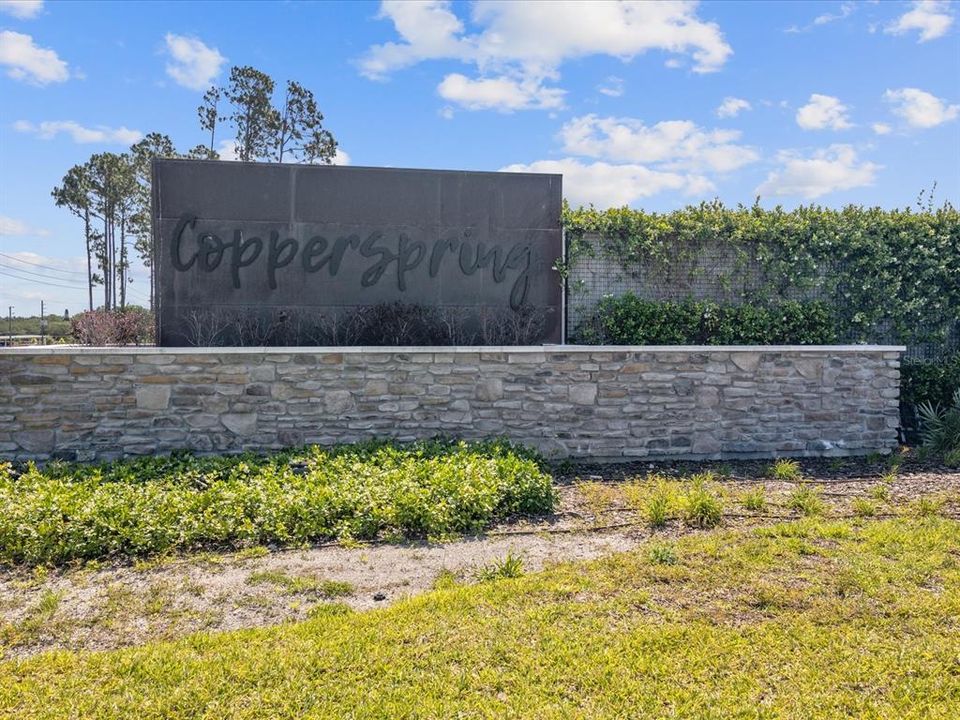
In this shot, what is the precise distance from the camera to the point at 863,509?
221 inches

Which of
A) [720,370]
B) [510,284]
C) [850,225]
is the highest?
[850,225]

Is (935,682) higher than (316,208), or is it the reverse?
(316,208)

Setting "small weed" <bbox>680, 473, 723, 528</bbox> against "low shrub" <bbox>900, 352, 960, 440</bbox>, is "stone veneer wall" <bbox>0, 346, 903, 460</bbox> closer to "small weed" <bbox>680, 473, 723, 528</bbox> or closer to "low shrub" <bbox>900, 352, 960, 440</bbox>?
"low shrub" <bbox>900, 352, 960, 440</bbox>

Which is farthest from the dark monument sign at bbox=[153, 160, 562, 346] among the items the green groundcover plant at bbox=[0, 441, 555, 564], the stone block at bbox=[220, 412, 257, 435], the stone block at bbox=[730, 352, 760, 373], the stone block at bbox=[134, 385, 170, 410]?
the green groundcover plant at bbox=[0, 441, 555, 564]

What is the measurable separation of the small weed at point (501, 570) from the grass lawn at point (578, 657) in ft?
0.19

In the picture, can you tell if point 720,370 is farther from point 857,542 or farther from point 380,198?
point 380,198

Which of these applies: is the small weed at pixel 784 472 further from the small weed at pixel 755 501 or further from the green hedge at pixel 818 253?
the green hedge at pixel 818 253

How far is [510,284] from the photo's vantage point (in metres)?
9.31

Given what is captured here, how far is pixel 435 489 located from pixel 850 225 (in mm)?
7294

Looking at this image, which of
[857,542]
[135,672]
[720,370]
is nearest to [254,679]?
[135,672]

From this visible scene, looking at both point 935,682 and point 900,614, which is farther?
point 900,614

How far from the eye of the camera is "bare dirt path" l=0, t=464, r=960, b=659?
3.57 m

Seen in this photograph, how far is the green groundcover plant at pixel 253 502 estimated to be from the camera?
461 centimetres

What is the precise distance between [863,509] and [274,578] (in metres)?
4.56
